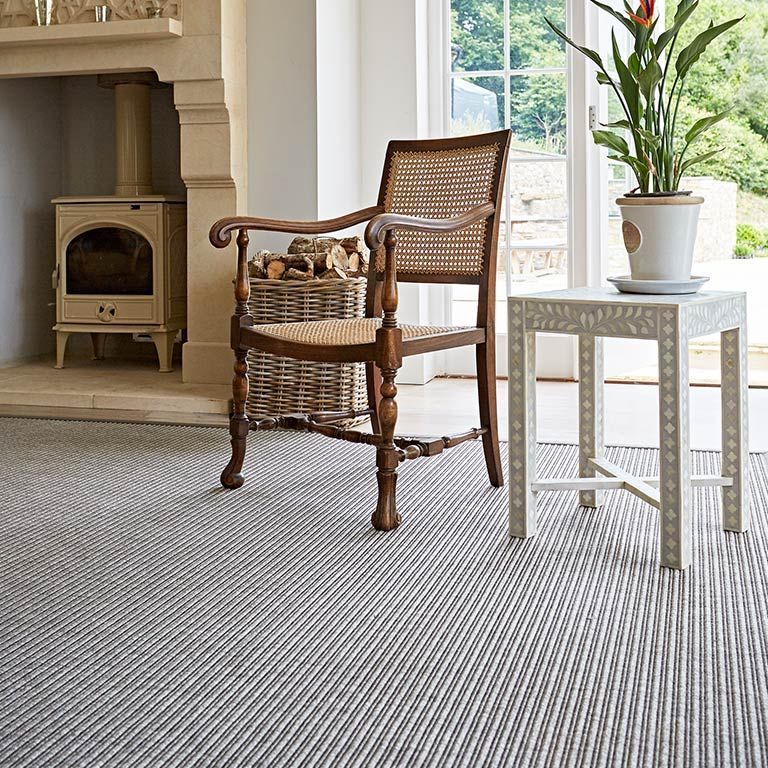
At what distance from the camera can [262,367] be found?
137 inches

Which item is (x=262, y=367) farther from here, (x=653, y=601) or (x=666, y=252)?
(x=653, y=601)

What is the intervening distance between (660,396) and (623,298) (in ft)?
0.68

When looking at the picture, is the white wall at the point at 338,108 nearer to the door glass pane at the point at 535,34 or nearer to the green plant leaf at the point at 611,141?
the door glass pane at the point at 535,34

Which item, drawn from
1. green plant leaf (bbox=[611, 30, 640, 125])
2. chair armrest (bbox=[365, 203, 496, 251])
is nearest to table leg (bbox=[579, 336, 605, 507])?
chair armrest (bbox=[365, 203, 496, 251])

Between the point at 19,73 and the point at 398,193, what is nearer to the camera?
the point at 398,193

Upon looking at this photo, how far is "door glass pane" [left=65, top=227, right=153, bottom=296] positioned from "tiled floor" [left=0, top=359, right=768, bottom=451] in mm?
337

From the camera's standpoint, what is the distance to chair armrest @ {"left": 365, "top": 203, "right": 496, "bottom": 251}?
2.23m

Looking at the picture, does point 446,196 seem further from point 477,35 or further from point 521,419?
point 477,35

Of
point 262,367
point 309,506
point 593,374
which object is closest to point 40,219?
point 262,367

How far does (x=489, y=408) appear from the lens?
2715mm

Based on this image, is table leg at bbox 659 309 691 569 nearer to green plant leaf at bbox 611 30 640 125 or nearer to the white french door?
green plant leaf at bbox 611 30 640 125

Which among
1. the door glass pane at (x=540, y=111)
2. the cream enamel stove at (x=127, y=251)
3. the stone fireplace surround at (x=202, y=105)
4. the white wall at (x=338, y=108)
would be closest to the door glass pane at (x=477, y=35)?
the door glass pane at (x=540, y=111)

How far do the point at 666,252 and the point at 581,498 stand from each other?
0.67 meters

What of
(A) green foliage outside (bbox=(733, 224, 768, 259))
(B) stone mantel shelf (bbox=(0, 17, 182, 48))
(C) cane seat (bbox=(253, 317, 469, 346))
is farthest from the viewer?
(A) green foliage outside (bbox=(733, 224, 768, 259))
